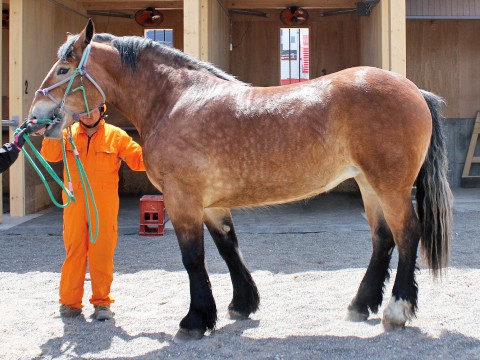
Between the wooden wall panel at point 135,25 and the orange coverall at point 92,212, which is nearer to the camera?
the orange coverall at point 92,212

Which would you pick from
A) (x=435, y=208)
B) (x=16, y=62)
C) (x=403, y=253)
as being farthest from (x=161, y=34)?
(x=403, y=253)

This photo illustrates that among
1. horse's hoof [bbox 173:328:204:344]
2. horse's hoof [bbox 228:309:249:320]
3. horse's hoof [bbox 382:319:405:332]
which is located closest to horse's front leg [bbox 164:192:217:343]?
horse's hoof [bbox 173:328:204:344]

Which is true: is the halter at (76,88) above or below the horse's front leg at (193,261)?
above

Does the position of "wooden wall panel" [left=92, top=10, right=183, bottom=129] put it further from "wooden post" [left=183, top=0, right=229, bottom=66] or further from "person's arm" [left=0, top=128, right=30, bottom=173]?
"person's arm" [left=0, top=128, right=30, bottom=173]

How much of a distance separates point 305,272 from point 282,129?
6.36 ft

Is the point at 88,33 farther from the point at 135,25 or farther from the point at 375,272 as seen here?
the point at 135,25

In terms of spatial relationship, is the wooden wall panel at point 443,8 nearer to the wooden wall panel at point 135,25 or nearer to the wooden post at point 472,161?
the wooden post at point 472,161

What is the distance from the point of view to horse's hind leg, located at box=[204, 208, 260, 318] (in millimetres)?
3459

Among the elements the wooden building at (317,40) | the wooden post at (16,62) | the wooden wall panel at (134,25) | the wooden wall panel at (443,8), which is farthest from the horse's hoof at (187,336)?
the wooden wall panel at (134,25)

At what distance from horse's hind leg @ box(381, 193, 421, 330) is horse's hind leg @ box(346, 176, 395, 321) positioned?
266 millimetres

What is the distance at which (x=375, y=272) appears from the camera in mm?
3361

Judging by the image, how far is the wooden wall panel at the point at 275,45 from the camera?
1032 centimetres

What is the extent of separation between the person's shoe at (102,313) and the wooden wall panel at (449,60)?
8204 mm

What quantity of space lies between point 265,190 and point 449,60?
838cm
